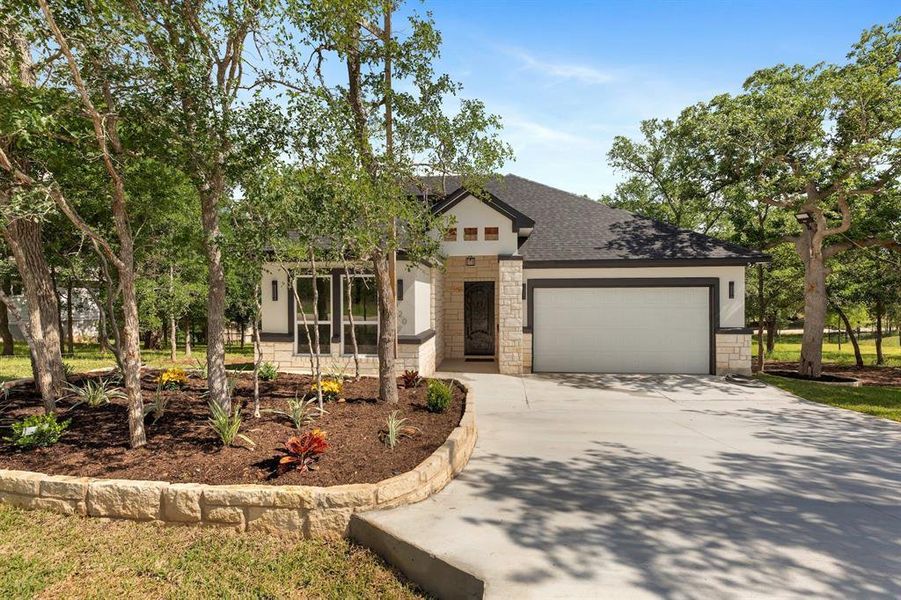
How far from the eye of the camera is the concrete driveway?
3160 mm

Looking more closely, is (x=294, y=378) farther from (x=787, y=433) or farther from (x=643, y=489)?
(x=787, y=433)

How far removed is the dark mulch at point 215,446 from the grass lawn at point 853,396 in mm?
7741

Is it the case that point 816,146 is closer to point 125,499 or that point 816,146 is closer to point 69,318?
point 125,499

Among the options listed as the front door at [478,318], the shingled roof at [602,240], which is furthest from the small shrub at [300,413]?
the front door at [478,318]

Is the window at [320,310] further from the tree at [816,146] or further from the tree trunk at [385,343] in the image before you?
the tree at [816,146]

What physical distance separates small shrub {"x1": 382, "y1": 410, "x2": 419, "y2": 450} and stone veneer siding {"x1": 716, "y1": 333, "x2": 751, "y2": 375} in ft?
31.3

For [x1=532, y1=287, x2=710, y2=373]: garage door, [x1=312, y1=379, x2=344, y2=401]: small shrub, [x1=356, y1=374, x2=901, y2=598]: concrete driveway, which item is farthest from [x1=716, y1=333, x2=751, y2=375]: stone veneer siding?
[x1=312, y1=379, x2=344, y2=401]: small shrub

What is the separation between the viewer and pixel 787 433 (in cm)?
684

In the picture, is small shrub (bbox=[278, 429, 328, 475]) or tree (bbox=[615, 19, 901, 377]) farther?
tree (bbox=[615, 19, 901, 377])

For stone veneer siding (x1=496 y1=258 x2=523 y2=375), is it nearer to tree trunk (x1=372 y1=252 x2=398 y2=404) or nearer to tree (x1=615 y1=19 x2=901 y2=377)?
tree trunk (x1=372 y1=252 x2=398 y2=404)

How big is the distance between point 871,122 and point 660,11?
7.42 m

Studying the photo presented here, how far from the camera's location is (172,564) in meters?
3.46

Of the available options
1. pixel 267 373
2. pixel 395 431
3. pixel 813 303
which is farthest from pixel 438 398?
pixel 813 303

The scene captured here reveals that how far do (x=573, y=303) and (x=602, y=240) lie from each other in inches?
83.1
